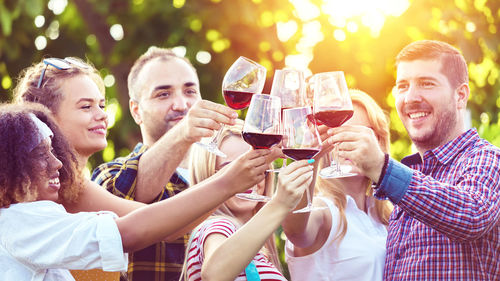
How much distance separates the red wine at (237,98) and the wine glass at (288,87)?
15 centimetres

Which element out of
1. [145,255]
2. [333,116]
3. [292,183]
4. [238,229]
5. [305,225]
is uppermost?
[333,116]

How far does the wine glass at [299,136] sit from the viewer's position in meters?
2.82

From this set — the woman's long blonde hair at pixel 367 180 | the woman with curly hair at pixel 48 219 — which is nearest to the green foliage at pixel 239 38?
the woman's long blonde hair at pixel 367 180

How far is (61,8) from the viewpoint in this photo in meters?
7.01

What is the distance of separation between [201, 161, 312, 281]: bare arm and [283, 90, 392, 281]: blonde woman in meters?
0.71

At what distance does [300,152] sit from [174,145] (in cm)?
84

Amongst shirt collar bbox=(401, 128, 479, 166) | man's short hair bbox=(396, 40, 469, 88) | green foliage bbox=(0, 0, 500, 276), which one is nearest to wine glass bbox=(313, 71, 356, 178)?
shirt collar bbox=(401, 128, 479, 166)

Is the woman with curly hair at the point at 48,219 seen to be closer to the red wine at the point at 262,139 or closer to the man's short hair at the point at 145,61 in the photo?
the red wine at the point at 262,139

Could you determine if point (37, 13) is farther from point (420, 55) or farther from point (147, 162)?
point (420, 55)

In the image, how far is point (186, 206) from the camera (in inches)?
110

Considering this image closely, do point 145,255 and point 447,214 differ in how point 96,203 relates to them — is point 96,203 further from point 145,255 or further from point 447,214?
point 447,214

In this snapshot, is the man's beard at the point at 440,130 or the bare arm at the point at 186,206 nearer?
the bare arm at the point at 186,206

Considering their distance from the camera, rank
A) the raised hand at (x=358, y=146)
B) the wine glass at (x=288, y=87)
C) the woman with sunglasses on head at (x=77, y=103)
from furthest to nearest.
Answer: the woman with sunglasses on head at (x=77, y=103)
the wine glass at (x=288, y=87)
the raised hand at (x=358, y=146)

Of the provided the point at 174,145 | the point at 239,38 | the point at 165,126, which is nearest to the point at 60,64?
the point at 174,145
